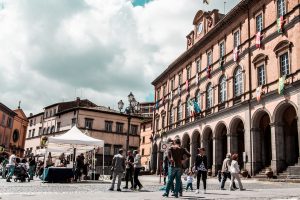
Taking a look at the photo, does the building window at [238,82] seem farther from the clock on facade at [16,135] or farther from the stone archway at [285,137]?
the clock on facade at [16,135]

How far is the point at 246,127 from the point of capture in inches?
1025

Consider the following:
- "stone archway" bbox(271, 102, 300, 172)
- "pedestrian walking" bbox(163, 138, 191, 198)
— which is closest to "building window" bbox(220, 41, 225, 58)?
"stone archway" bbox(271, 102, 300, 172)

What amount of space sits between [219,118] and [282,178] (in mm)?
9730

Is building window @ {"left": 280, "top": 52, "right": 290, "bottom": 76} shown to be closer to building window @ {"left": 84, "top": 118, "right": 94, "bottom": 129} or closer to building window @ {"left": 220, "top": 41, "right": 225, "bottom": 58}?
building window @ {"left": 220, "top": 41, "right": 225, "bottom": 58}

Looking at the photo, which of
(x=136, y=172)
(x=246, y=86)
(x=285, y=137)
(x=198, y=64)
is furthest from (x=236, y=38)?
(x=136, y=172)

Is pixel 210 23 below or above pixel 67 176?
above

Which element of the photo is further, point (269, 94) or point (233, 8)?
point (233, 8)

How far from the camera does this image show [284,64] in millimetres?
23266

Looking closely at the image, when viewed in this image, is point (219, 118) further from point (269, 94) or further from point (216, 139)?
point (269, 94)

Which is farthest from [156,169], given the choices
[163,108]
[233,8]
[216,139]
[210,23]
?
[233,8]

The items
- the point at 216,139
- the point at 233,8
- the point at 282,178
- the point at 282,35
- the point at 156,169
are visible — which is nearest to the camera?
the point at 282,178

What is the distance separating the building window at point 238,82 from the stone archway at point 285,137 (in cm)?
471

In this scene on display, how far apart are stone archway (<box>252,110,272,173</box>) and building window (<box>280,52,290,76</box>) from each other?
321 cm

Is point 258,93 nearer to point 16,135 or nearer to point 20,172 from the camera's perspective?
point 20,172
